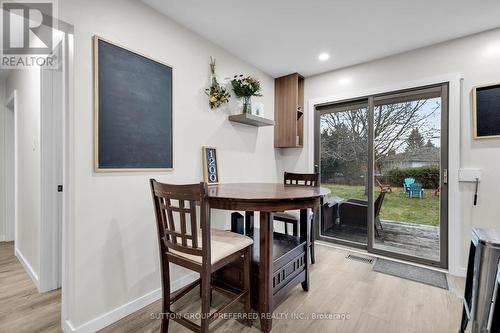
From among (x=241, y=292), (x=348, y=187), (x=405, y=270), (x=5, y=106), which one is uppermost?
(x=5, y=106)

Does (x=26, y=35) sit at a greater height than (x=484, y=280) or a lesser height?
greater

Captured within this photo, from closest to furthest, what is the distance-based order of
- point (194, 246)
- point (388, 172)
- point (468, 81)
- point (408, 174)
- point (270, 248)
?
point (194, 246) → point (270, 248) → point (468, 81) → point (408, 174) → point (388, 172)

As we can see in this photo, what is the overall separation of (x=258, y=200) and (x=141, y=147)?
3.70 ft

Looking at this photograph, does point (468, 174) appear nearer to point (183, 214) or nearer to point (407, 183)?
point (407, 183)

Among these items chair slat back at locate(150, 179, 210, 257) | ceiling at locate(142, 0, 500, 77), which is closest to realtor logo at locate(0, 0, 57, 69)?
ceiling at locate(142, 0, 500, 77)

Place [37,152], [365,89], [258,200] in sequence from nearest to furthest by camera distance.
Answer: [258,200] → [37,152] → [365,89]

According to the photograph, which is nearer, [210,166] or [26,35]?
[26,35]

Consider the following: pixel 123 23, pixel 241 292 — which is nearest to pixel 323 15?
pixel 123 23

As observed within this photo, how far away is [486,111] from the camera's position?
2.25 m

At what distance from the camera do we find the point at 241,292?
1.64 meters

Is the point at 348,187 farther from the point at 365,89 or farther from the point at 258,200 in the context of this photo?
the point at 258,200

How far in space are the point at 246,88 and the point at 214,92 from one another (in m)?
0.42

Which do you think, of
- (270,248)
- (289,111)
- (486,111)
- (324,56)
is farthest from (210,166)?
(486,111)

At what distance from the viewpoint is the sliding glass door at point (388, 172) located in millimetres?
2619
